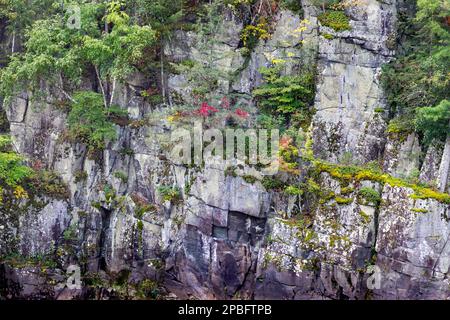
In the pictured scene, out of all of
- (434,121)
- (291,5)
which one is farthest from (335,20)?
(434,121)

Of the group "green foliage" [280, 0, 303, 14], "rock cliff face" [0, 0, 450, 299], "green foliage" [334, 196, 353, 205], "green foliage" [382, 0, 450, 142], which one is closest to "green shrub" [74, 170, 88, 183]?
"rock cliff face" [0, 0, 450, 299]

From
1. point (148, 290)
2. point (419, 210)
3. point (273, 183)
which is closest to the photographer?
point (419, 210)

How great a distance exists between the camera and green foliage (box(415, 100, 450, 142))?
15156 millimetres

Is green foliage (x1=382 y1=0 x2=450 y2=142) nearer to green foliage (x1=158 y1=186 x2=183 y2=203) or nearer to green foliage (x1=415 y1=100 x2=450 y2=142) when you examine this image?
green foliage (x1=415 y1=100 x2=450 y2=142)

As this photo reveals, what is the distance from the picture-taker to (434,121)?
15625mm

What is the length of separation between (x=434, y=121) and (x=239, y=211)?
7.20 meters

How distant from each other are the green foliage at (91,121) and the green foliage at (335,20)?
341 inches

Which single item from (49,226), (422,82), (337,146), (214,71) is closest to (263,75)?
(214,71)

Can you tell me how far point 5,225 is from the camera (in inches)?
746

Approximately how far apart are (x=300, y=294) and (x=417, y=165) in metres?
6.01

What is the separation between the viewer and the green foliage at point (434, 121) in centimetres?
1516

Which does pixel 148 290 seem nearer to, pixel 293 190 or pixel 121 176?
pixel 121 176

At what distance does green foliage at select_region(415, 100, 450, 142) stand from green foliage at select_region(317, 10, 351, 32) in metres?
4.63

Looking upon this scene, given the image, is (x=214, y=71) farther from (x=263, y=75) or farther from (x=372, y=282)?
(x=372, y=282)
